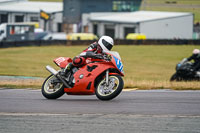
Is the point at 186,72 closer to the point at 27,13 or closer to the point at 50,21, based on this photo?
the point at 50,21

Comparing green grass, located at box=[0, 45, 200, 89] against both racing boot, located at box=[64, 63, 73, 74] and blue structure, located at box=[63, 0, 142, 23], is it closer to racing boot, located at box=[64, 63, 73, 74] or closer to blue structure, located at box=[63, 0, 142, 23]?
racing boot, located at box=[64, 63, 73, 74]

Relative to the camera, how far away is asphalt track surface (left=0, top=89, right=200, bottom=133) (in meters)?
5.48

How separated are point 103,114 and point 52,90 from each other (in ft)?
7.96

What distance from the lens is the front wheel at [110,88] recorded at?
317 inches

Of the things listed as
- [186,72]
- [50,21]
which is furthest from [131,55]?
[50,21]

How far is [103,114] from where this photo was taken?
660 centimetres

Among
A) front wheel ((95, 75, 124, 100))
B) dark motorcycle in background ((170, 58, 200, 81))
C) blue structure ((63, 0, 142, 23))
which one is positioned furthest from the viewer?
blue structure ((63, 0, 142, 23))

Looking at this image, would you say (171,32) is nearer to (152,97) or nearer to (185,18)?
(185,18)

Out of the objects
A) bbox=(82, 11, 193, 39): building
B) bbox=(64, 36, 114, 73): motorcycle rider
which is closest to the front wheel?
bbox=(64, 36, 114, 73): motorcycle rider

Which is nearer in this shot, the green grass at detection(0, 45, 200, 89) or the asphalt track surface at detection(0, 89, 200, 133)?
the asphalt track surface at detection(0, 89, 200, 133)

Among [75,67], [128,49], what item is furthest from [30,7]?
[75,67]

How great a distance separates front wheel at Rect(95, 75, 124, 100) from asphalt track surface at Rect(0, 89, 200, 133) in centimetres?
15

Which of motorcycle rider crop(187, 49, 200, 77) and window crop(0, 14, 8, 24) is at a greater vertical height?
window crop(0, 14, 8, 24)

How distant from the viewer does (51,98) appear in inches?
342
